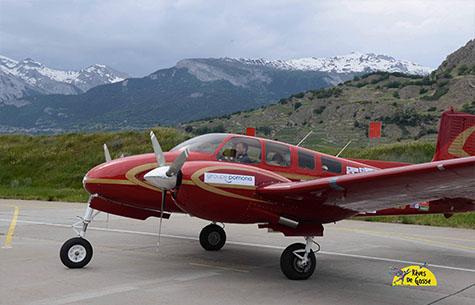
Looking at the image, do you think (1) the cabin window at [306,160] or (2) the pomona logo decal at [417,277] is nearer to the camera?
(2) the pomona logo decal at [417,277]

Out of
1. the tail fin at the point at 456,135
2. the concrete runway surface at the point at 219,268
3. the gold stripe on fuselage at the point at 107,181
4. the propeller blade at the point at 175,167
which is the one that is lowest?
the concrete runway surface at the point at 219,268

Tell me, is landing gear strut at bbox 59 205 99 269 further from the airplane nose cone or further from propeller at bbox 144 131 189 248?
propeller at bbox 144 131 189 248

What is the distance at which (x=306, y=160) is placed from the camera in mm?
9328

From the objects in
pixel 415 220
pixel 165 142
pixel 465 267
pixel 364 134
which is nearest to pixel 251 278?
pixel 465 267

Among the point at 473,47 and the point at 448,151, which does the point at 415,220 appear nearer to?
the point at 448,151

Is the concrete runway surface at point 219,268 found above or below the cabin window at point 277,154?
below

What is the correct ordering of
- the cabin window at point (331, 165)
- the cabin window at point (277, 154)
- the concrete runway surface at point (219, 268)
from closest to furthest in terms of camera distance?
1. the concrete runway surface at point (219, 268)
2. the cabin window at point (277, 154)
3. the cabin window at point (331, 165)

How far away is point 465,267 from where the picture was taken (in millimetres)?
9352

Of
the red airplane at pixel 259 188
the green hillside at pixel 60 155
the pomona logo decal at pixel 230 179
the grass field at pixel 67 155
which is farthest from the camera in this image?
the green hillside at pixel 60 155

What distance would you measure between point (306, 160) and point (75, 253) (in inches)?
162

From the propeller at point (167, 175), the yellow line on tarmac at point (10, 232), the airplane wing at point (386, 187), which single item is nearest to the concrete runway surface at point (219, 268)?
the yellow line on tarmac at point (10, 232)

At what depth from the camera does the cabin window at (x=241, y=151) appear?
28.4 feet

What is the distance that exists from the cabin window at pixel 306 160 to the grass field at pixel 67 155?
16.8m

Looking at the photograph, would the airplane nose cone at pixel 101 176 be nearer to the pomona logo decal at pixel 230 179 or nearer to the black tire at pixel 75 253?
the black tire at pixel 75 253
